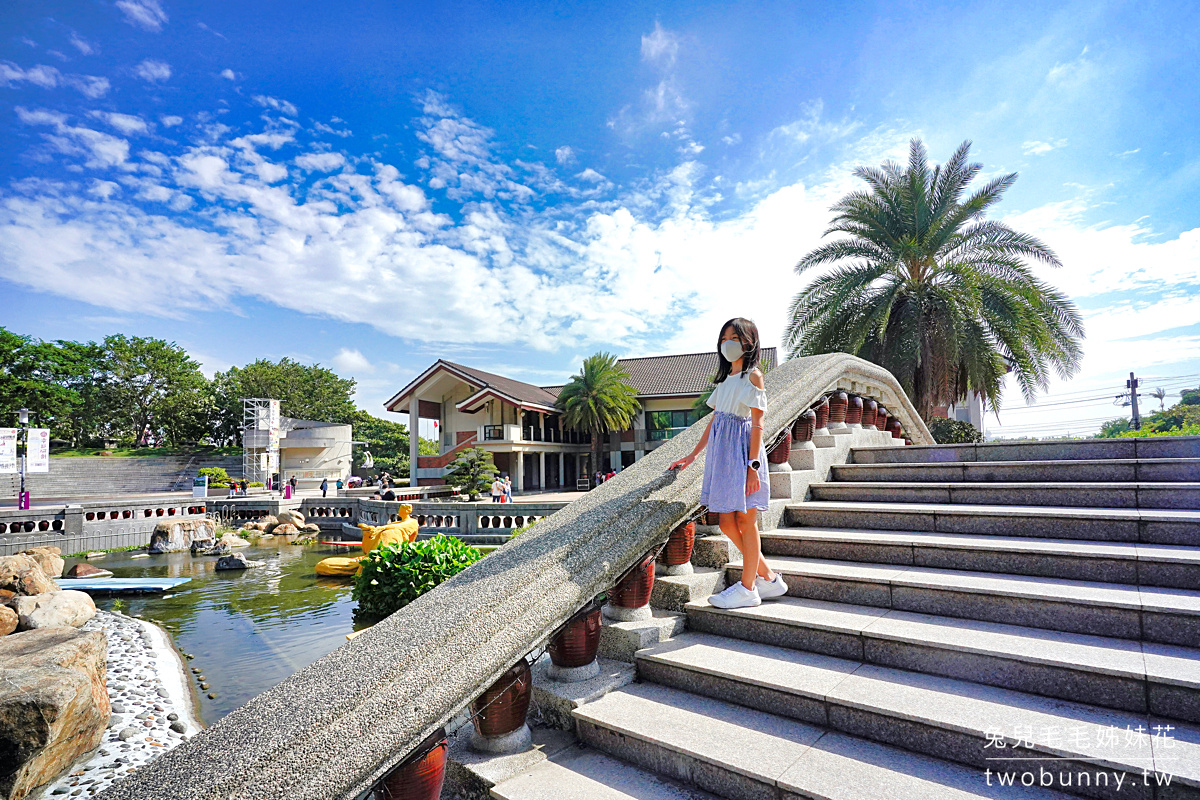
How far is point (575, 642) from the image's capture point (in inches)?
109

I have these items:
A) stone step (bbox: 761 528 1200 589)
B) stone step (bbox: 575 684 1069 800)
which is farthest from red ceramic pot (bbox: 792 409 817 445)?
stone step (bbox: 575 684 1069 800)

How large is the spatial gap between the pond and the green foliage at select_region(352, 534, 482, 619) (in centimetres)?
143

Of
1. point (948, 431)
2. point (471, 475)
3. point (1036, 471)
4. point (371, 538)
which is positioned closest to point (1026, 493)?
point (1036, 471)

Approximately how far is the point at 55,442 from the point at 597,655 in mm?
57497

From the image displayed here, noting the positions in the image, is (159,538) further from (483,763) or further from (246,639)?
(483,763)

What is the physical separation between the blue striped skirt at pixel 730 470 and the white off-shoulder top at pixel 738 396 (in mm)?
44

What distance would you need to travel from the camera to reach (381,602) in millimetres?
6246

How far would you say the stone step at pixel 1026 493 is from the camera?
136 inches

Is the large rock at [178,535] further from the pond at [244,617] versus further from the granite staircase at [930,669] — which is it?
the granite staircase at [930,669]

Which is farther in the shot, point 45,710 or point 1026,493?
point 45,710

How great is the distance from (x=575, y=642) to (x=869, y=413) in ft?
15.8

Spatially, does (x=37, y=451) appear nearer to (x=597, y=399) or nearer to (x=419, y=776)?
(x=597, y=399)

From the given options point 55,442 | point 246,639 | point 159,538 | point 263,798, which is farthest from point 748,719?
point 55,442

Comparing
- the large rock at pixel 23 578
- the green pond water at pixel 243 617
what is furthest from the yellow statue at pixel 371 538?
the large rock at pixel 23 578
